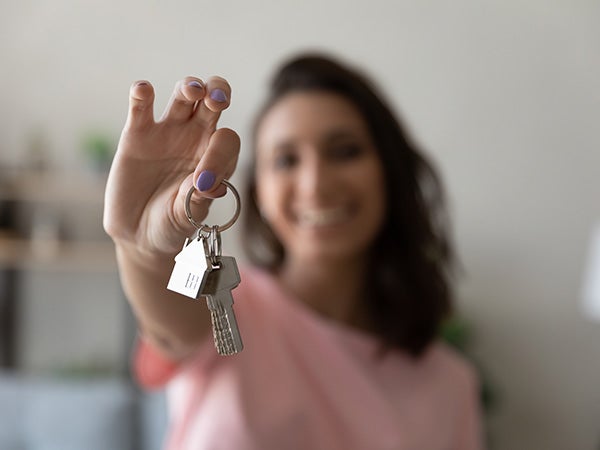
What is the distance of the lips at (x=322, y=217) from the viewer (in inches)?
33.5

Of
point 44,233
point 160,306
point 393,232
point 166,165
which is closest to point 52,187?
point 44,233

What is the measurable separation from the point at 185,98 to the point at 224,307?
0.36 feet

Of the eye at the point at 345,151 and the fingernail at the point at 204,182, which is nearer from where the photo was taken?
the fingernail at the point at 204,182

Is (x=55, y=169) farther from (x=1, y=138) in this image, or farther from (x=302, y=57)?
(x=302, y=57)

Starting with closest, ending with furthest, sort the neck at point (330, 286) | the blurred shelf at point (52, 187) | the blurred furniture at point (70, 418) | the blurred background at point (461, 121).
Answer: the neck at point (330, 286), the blurred furniture at point (70, 418), the blurred background at point (461, 121), the blurred shelf at point (52, 187)

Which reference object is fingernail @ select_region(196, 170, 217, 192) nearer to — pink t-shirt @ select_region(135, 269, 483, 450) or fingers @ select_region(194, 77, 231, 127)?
fingers @ select_region(194, 77, 231, 127)

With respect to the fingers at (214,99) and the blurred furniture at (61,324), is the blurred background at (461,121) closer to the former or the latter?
the blurred furniture at (61,324)

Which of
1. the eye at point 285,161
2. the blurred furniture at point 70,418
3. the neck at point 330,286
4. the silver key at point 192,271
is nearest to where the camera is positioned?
the silver key at point 192,271

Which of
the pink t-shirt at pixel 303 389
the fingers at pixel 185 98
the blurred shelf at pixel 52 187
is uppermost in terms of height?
the fingers at pixel 185 98

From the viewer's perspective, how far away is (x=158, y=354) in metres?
0.76

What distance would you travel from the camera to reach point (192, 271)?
31 centimetres

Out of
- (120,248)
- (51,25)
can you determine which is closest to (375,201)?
(120,248)

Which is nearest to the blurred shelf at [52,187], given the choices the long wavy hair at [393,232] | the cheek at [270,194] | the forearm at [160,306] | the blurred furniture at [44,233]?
the blurred furniture at [44,233]

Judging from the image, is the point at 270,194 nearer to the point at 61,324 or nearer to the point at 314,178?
the point at 314,178
